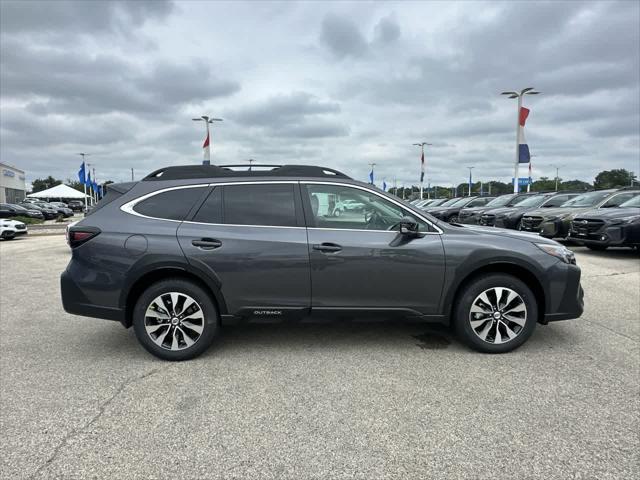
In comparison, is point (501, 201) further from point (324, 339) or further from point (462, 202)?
point (324, 339)

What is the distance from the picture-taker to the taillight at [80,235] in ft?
12.5

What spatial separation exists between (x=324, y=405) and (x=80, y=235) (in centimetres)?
262

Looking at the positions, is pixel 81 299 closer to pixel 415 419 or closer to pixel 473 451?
pixel 415 419

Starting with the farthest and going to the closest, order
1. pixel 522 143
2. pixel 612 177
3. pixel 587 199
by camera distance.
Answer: pixel 612 177 → pixel 522 143 → pixel 587 199

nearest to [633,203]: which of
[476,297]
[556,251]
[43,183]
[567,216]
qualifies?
[567,216]

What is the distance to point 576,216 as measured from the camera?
10742mm

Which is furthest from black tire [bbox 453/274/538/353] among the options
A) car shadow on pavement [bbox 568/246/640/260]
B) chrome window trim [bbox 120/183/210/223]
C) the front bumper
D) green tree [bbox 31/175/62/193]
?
green tree [bbox 31/175/62/193]

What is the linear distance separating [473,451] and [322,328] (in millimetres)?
2432

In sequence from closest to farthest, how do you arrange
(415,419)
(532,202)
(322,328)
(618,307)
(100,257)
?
(415,419) → (100,257) → (322,328) → (618,307) → (532,202)

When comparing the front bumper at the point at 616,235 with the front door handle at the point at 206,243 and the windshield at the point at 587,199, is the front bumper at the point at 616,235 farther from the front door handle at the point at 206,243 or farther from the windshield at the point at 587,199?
the front door handle at the point at 206,243

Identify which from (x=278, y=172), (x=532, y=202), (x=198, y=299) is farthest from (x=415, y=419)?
(x=532, y=202)

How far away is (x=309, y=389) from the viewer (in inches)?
129

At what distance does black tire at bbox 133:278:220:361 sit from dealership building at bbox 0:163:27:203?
266 feet

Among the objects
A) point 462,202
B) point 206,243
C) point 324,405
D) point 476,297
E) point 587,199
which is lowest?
point 324,405
